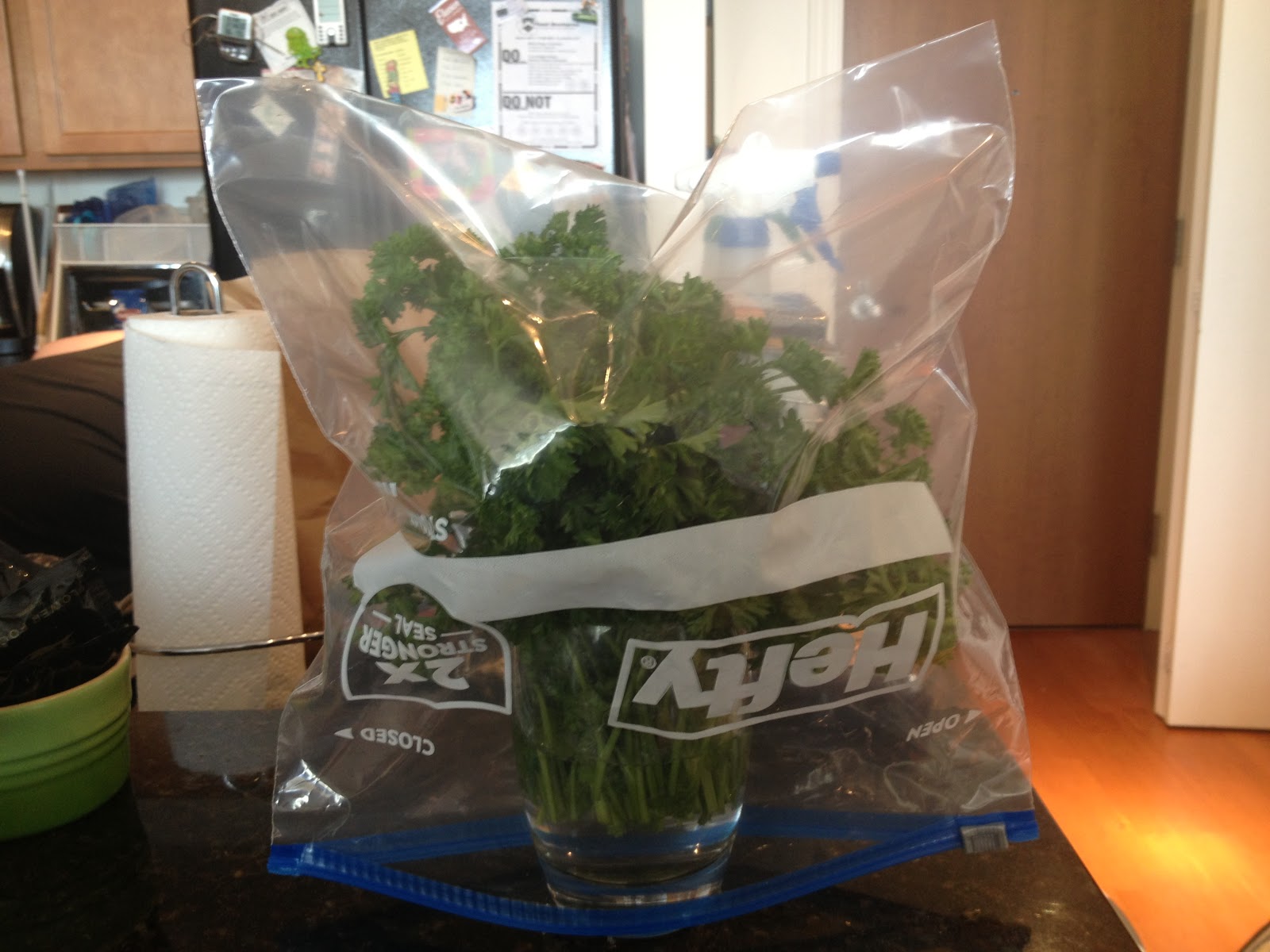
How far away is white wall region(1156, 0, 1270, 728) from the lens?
1854 millimetres

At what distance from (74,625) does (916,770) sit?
43 centimetres

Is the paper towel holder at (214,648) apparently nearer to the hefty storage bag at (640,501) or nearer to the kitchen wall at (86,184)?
the hefty storage bag at (640,501)

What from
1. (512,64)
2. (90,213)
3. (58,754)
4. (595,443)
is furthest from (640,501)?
(90,213)

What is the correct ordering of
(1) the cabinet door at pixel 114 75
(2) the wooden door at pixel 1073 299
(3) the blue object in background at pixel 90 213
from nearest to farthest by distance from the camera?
(2) the wooden door at pixel 1073 299
(1) the cabinet door at pixel 114 75
(3) the blue object in background at pixel 90 213

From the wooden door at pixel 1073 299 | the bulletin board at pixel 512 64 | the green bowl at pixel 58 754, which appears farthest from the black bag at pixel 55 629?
the wooden door at pixel 1073 299

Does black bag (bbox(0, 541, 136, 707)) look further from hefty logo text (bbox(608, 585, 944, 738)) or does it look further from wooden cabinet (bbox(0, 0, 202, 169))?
wooden cabinet (bbox(0, 0, 202, 169))

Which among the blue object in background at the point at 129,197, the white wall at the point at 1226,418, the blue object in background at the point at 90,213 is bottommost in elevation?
the white wall at the point at 1226,418

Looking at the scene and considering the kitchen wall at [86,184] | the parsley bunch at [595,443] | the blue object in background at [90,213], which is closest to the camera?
the parsley bunch at [595,443]

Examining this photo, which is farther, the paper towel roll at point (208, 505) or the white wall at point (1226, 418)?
the white wall at point (1226, 418)

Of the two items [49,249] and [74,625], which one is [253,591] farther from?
[49,249]

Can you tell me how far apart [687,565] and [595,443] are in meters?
0.05

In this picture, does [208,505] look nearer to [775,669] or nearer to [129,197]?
[775,669]

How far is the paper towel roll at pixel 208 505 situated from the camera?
0.60m

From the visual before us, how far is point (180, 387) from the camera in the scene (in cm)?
60
